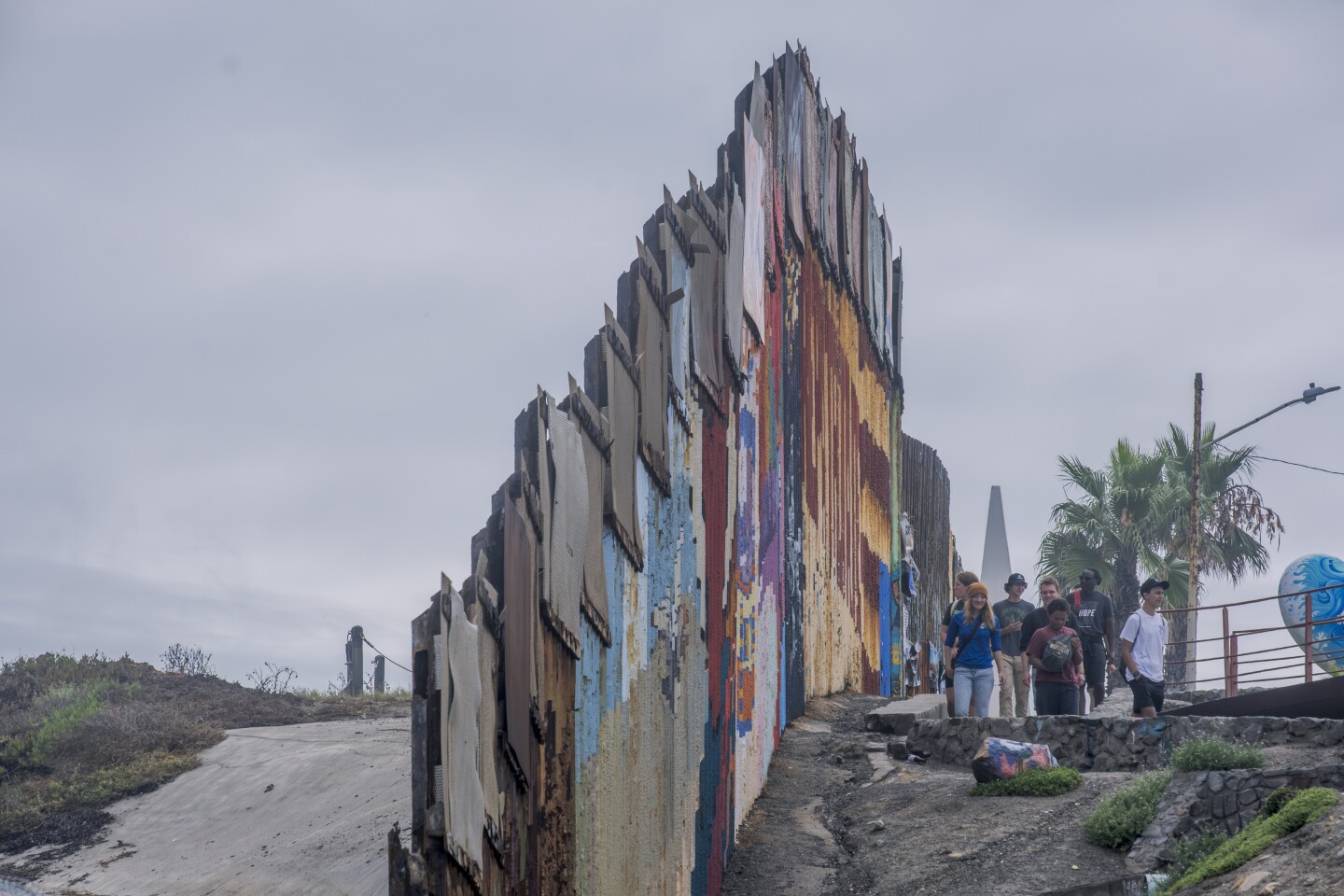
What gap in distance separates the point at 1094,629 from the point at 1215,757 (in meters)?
3.59

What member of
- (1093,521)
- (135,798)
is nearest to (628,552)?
(135,798)

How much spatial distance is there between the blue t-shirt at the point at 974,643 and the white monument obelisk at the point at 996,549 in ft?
136

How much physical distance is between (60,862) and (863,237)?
11.7m

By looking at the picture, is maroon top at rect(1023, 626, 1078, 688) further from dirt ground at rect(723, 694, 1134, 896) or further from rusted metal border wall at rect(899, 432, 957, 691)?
rusted metal border wall at rect(899, 432, 957, 691)

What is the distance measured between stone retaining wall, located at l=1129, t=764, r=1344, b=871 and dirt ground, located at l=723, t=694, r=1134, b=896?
0.66 ft

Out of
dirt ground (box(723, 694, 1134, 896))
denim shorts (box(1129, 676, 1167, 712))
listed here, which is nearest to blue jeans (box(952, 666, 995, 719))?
dirt ground (box(723, 694, 1134, 896))

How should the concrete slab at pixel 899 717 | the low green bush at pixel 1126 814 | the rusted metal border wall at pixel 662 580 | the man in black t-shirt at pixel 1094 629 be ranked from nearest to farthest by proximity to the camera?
the rusted metal border wall at pixel 662 580, the low green bush at pixel 1126 814, the man in black t-shirt at pixel 1094 629, the concrete slab at pixel 899 717

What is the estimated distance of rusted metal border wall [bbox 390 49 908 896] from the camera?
15.1ft

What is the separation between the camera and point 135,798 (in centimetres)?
1259

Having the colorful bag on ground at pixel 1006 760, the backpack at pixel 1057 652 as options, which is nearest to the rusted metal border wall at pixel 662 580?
the colorful bag on ground at pixel 1006 760

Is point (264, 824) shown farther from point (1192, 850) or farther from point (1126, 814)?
point (1192, 850)

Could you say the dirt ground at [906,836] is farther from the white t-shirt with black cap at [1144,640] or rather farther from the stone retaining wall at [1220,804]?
the white t-shirt with black cap at [1144,640]

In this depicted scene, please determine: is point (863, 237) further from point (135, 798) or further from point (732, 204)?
point (135, 798)

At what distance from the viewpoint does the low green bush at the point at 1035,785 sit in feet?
30.9
